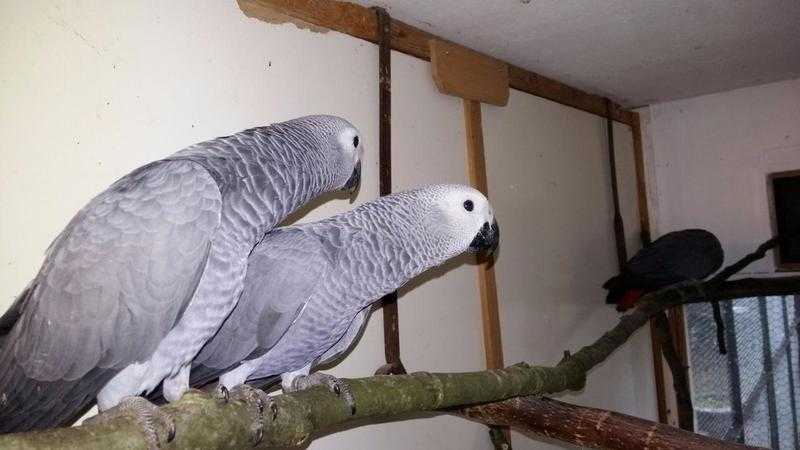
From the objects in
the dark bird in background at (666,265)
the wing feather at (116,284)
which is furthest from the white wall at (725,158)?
the wing feather at (116,284)

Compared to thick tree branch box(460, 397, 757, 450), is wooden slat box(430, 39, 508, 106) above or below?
above

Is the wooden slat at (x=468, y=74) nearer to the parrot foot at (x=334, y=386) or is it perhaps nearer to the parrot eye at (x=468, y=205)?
the parrot eye at (x=468, y=205)

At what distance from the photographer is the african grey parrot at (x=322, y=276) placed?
129cm

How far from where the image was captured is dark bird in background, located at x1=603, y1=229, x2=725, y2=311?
3055mm

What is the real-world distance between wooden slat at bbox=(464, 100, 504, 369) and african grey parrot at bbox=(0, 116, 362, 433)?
4.49ft

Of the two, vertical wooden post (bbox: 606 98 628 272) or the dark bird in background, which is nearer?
the dark bird in background

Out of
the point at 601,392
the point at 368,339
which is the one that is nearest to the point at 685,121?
the point at 601,392

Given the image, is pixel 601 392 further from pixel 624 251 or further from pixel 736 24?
pixel 736 24

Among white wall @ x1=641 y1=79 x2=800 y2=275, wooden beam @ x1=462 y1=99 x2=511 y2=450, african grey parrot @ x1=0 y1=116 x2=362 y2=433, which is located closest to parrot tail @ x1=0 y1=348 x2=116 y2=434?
african grey parrot @ x1=0 y1=116 x2=362 y2=433

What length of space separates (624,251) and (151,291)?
2893 mm

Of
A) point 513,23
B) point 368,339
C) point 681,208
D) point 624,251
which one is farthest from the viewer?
point 681,208

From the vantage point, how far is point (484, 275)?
7.87ft

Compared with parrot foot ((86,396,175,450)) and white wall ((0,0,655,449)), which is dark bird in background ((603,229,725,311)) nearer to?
white wall ((0,0,655,449))

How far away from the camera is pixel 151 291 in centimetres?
104
